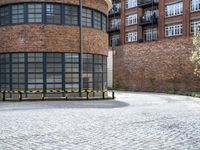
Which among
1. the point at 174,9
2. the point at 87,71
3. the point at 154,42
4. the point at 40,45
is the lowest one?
the point at 87,71

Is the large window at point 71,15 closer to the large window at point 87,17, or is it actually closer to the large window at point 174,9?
the large window at point 87,17

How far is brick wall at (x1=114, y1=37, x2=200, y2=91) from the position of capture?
34094mm

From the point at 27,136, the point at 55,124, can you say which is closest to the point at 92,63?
the point at 55,124

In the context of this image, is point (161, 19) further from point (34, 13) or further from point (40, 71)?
point (40, 71)

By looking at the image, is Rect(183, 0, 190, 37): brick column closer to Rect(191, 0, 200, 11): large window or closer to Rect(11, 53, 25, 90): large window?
Rect(191, 0, 200, 11): large window

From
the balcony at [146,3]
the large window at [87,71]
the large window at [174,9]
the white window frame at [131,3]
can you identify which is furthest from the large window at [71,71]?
the white window frame at [131,3]

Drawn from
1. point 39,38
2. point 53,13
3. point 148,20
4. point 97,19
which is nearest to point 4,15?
point 39,38

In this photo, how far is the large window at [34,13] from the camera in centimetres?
2180

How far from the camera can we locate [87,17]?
23609mm

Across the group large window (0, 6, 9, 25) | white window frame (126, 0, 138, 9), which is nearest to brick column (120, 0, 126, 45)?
white window frame (126, 0, 138, 9)

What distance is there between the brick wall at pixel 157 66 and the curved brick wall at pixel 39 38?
1649 cm

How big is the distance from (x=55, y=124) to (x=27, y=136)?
226 cm

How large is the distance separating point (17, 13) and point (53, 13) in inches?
110

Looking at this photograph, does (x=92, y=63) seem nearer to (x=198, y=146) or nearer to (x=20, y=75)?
(x=20, y=75)
